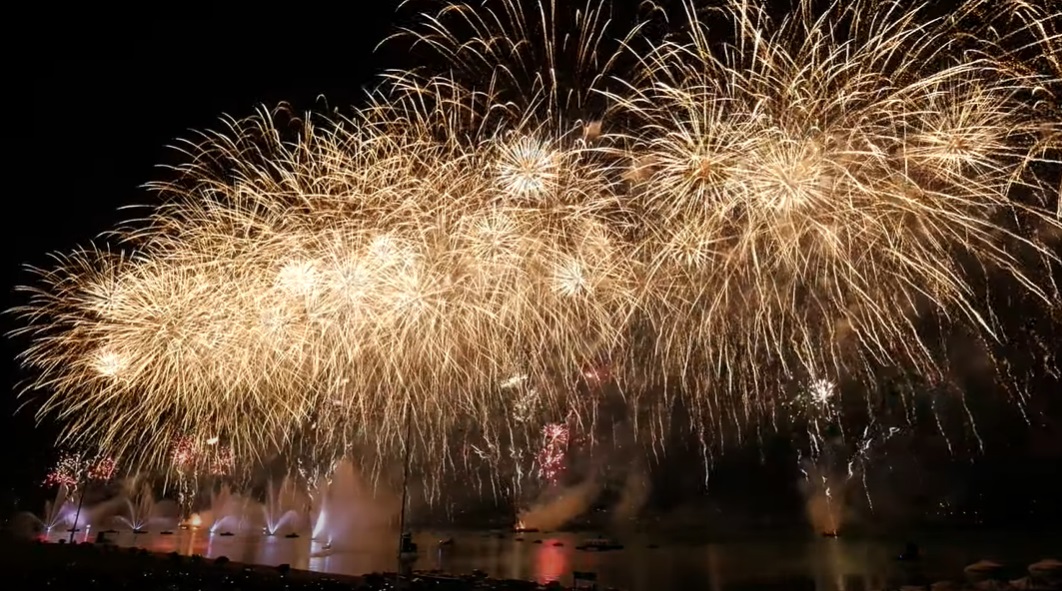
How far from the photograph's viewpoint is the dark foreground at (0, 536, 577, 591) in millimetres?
22669

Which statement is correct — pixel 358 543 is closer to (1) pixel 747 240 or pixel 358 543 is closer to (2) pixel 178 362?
(2) pixel 178 362

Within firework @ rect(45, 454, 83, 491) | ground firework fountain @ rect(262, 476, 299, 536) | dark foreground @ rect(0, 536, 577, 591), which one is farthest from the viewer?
ground firework fountain @ rect(262, 476, 299, 536)

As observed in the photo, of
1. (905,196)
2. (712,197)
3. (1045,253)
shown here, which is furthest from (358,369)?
(1045,253)

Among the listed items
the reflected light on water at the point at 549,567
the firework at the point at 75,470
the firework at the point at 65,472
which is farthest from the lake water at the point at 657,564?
the firework at the point at 65,472

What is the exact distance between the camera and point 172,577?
25.0 meters

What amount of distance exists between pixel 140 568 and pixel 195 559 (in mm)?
3539

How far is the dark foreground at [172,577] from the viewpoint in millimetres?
22669

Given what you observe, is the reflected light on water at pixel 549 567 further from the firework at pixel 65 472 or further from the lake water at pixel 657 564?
the firework at pixel 65 472

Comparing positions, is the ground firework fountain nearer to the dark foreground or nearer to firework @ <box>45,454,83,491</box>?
firework @ <box>45,454,83,491</box>

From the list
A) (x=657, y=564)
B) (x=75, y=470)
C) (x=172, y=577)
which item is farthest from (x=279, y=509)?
(x=172, y=577)

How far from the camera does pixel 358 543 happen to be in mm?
72562

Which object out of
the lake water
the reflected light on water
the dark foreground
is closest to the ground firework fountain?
the lake water

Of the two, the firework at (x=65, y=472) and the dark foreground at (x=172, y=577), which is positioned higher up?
the firework at (x=65, y=472)

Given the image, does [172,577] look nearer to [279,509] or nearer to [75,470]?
[75,470]
